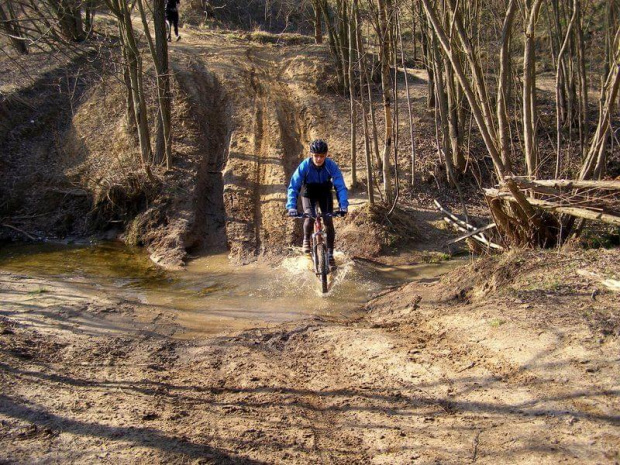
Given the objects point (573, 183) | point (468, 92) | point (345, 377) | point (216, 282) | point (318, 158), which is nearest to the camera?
point (345, 377)

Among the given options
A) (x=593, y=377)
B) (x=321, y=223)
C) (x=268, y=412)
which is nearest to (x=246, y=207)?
(x=321, y=223)

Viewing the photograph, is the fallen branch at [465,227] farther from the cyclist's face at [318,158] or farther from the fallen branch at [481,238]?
the cyclist's face at [318,158]

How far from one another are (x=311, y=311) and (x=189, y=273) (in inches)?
139

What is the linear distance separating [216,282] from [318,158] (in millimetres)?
2932

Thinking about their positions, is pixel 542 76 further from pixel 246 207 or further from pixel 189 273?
pixel 189 273

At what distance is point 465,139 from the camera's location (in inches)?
580

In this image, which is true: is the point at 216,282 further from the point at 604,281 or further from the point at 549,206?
the point at 604,281

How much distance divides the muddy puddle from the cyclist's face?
79.2 inches

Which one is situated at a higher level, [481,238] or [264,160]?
[264,160]

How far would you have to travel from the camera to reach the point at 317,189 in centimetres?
859

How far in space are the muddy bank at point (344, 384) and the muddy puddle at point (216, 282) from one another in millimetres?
700

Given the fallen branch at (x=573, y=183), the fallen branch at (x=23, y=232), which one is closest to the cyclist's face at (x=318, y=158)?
the fallen branch at (x=573, y=183)

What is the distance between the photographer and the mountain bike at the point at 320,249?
Result: 8055 mm

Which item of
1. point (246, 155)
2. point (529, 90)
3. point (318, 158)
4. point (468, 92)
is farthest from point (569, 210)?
point (246, 155)
